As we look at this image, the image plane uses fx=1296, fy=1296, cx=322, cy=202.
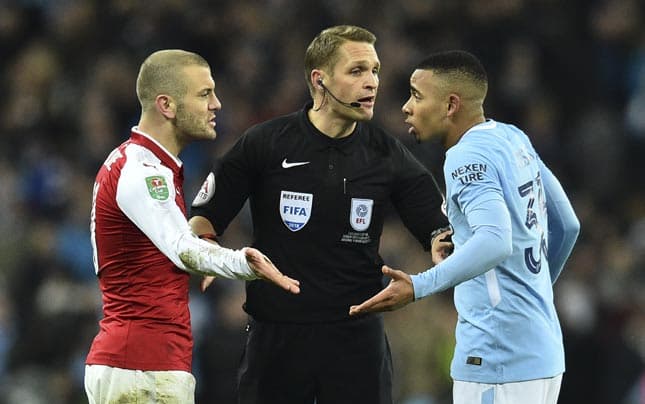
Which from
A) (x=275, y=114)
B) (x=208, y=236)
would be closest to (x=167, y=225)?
(x=208, y=236)

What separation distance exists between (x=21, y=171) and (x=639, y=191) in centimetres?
589

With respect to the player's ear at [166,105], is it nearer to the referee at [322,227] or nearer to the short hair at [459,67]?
the referee at [322,227]

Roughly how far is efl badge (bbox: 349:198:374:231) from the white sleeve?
92 centimetres

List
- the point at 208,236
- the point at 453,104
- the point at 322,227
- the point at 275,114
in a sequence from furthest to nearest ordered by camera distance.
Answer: the point at 275,114, the point at 208,236, the point at 322,227, the point at 453,104

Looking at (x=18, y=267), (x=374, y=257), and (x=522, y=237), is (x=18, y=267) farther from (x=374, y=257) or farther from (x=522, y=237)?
(x=522, y=237)

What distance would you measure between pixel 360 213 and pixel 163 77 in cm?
111

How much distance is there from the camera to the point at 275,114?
1223cm

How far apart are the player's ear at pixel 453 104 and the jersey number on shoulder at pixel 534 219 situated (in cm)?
46

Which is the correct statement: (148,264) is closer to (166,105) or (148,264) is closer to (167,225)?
(167,225)

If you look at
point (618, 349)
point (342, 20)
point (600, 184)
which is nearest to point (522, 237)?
point (618, 349)

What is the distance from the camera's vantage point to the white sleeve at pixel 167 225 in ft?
16.8

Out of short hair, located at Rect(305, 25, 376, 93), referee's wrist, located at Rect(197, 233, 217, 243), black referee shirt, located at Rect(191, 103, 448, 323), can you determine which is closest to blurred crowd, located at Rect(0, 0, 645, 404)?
referee's wrist, located at Rect(197, 233, 217, 243)

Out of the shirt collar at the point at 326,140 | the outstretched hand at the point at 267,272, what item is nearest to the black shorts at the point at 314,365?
the shirt collar at the point at 326,140

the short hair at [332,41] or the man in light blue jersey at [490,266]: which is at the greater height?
the short hair at [332,41]
